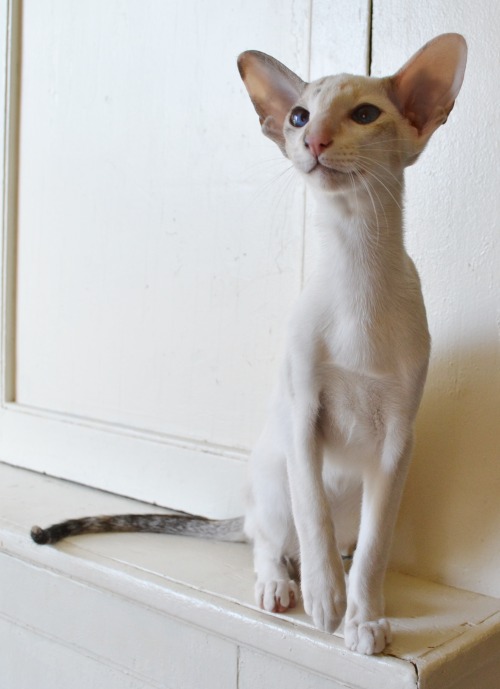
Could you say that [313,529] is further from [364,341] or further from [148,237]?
[148,237]

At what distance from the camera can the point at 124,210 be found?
4.43ft

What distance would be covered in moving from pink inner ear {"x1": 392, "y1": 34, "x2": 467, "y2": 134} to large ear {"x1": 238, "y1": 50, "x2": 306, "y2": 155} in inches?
4.5

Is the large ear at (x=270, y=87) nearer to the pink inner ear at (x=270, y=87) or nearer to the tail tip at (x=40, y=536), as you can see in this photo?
the pink inner ear at (x=270, y=87)

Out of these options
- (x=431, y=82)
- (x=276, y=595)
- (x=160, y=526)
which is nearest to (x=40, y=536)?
(x=160, y=526)

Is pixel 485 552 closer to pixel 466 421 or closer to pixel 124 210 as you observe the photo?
pixel 466 421

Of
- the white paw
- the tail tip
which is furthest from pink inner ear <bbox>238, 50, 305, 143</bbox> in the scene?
the tail tip

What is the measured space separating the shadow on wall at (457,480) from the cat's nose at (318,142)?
1.11 ft

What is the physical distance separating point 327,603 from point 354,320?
297 mm

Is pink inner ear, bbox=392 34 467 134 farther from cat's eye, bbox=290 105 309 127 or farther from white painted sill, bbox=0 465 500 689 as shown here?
white painted sill, bbox=0 465 500 689

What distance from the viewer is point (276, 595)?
0.89 meters

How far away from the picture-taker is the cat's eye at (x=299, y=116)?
0.83 meters

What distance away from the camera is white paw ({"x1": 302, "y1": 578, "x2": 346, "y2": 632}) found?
2.63 ft

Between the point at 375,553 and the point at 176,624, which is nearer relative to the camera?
the point at 375,553

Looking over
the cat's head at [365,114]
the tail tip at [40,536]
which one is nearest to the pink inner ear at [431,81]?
the cat's head at [365,114]
